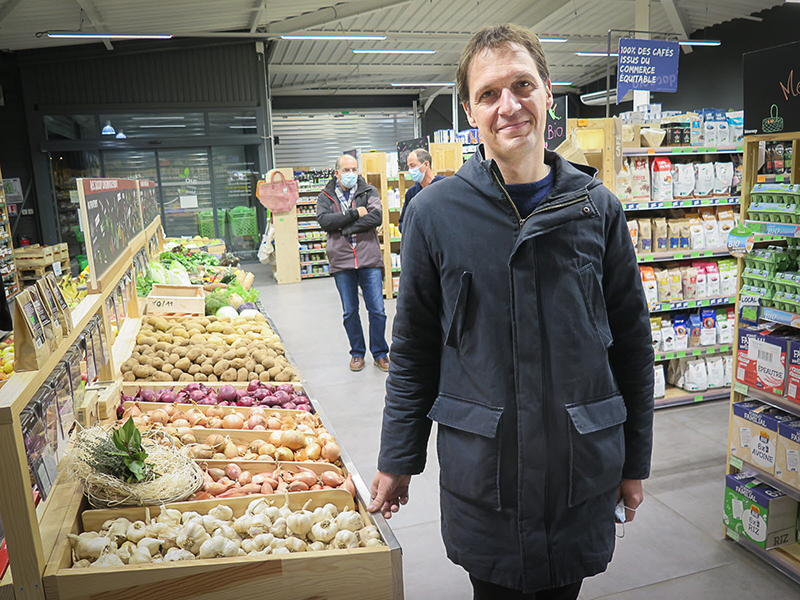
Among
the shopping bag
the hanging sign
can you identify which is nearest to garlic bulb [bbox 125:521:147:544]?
the hanging sign

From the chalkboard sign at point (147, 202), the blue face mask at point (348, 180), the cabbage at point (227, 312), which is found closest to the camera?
the cabbage at point (227, 312)

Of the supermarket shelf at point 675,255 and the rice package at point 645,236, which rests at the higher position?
the rice package at point 645,236

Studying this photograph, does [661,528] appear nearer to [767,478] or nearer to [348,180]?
[767,478]

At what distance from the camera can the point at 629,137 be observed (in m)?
4.72

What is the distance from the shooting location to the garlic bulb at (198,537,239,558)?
76.4 inches

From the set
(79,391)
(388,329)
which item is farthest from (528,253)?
(388,329)

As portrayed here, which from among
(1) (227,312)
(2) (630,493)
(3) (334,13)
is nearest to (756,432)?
(2) (630,493)

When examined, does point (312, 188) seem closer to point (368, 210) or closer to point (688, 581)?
point (368, 210)

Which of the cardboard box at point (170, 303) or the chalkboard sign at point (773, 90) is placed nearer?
the chalkboard sign at point (773, 90)

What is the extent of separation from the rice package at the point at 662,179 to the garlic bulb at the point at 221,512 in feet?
12.6

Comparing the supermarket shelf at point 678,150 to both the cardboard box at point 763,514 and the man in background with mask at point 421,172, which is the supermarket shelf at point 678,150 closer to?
the man in background with mask at point 421,172

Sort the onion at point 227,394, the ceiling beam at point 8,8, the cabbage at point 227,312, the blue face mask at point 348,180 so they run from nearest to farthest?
the onion at point 227,394
the cabbage at point 227,312
the blue face mask at point 348,180
the ceiling beam at point 8,8

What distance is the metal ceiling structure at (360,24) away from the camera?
11.2 meters

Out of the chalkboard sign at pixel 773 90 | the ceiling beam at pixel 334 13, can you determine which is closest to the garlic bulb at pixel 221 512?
the chalkboard sign at pixel 773 90
